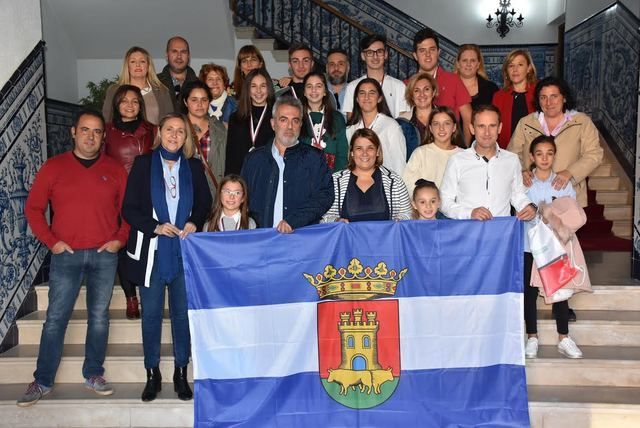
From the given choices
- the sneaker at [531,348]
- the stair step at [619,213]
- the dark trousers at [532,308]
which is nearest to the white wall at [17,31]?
the dark trousers at [532,308]

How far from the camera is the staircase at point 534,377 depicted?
3.45m

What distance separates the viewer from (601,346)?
3938mm

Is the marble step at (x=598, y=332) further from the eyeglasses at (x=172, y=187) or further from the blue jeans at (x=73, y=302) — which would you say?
the blue jeans at (x=73, y=302)

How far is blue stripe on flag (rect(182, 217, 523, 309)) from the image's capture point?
3.36 metres

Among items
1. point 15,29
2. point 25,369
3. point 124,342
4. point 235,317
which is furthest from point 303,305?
point 15,29

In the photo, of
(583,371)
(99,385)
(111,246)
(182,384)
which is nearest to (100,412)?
(99,385)

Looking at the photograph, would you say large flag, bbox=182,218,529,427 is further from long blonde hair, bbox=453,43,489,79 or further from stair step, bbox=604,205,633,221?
stair step, bbox=604,205,633,221

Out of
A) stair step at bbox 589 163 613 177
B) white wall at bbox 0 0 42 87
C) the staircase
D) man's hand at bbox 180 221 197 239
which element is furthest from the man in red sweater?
stair step at bbox 589 163 613 177

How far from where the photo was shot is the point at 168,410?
11.5ft

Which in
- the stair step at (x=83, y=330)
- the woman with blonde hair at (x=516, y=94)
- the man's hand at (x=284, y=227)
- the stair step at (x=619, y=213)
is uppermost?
the woman with blonde hair at (x=516, y=94)

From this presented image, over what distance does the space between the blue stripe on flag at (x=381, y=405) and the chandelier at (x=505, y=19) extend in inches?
275

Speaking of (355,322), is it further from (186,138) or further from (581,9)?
(581,9)

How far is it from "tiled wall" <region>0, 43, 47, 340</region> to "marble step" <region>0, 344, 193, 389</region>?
0.25 metres

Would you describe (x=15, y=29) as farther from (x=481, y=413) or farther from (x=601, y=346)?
(x=601, y=346)
